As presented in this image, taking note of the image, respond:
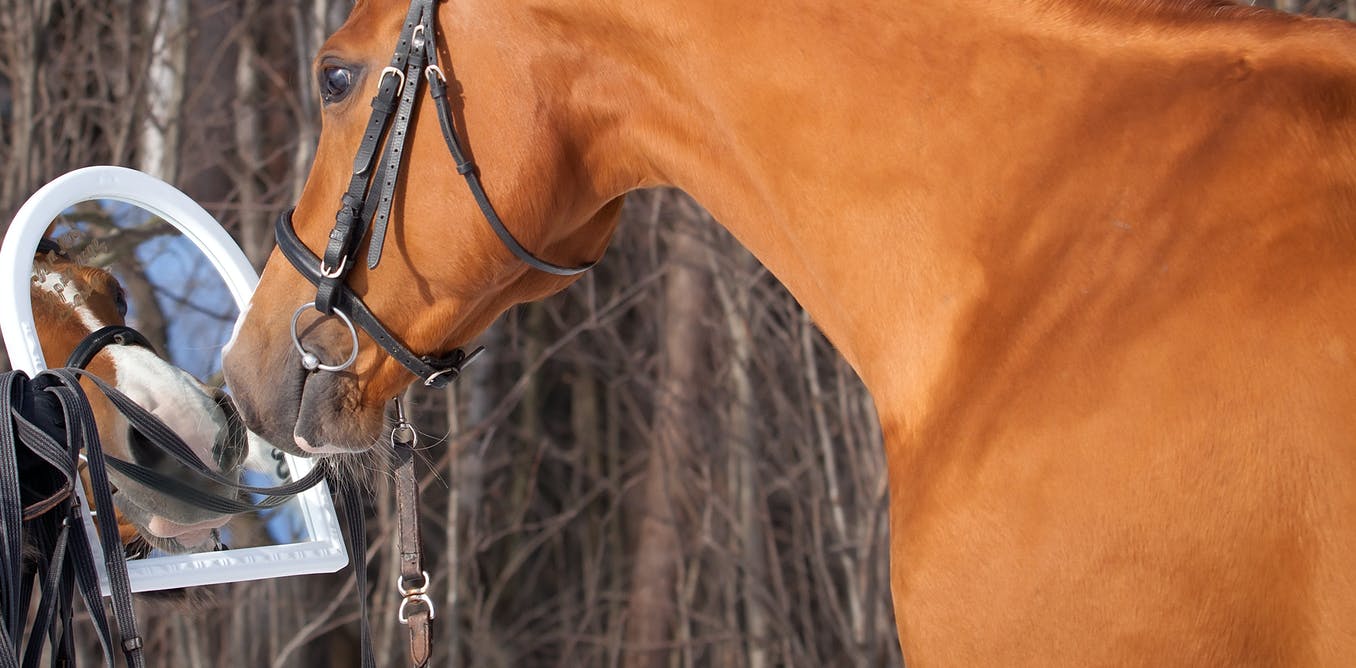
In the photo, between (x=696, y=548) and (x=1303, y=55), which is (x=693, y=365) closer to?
(x=696, y=548)

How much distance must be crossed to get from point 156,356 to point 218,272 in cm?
27

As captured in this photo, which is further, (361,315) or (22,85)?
(22,85)

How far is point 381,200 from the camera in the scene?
1.74m

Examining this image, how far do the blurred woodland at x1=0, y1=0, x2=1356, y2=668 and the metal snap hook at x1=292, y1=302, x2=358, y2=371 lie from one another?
2631mm

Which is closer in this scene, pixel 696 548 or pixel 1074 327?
pixel 1074 327

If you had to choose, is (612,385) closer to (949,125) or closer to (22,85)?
(22,85)

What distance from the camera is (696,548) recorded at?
4.95 m

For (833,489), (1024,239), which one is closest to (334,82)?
(1024,239)

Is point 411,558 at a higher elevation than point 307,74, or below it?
below

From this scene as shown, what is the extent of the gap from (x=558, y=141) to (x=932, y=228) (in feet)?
1.99

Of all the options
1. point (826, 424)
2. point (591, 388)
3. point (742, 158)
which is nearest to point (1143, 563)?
point (742, 158)

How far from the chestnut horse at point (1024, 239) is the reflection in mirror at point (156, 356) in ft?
1.93

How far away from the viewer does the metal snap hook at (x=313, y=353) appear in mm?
1795

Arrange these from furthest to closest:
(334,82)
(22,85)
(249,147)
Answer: (249,147) → (22,85) → (334,82)
